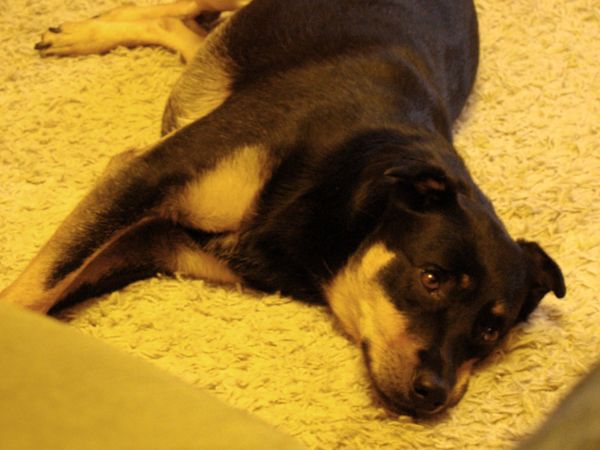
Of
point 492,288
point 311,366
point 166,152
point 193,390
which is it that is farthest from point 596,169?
point 193,390

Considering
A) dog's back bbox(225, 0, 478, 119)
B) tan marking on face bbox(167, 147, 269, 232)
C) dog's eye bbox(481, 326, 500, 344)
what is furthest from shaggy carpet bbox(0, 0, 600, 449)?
dog's back bbox(225, 0, 478, 119)

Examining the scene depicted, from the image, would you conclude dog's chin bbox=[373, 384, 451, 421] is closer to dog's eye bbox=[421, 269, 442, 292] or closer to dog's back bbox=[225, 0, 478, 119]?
dog's eye bbox=[421, 269, 442, 292]

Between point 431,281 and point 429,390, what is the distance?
9.8 inches

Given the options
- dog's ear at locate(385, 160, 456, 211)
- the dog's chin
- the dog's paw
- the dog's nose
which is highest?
the dog's paw

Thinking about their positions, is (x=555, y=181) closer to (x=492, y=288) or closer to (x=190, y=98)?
(x=492, y=288)

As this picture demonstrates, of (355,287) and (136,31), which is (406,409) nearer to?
(355,287)

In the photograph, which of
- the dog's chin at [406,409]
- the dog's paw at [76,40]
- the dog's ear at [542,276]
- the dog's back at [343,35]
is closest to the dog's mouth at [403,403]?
the dog's chin at [406,409]

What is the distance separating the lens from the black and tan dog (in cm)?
177

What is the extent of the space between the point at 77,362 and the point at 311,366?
3.33 ft

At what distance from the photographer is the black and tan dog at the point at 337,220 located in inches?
69.6

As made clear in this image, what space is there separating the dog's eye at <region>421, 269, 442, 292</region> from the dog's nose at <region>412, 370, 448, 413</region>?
0.64 ft

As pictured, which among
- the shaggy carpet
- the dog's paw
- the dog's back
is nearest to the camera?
the shaggy carpet

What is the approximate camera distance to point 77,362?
931 mm

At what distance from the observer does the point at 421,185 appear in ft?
5.92
